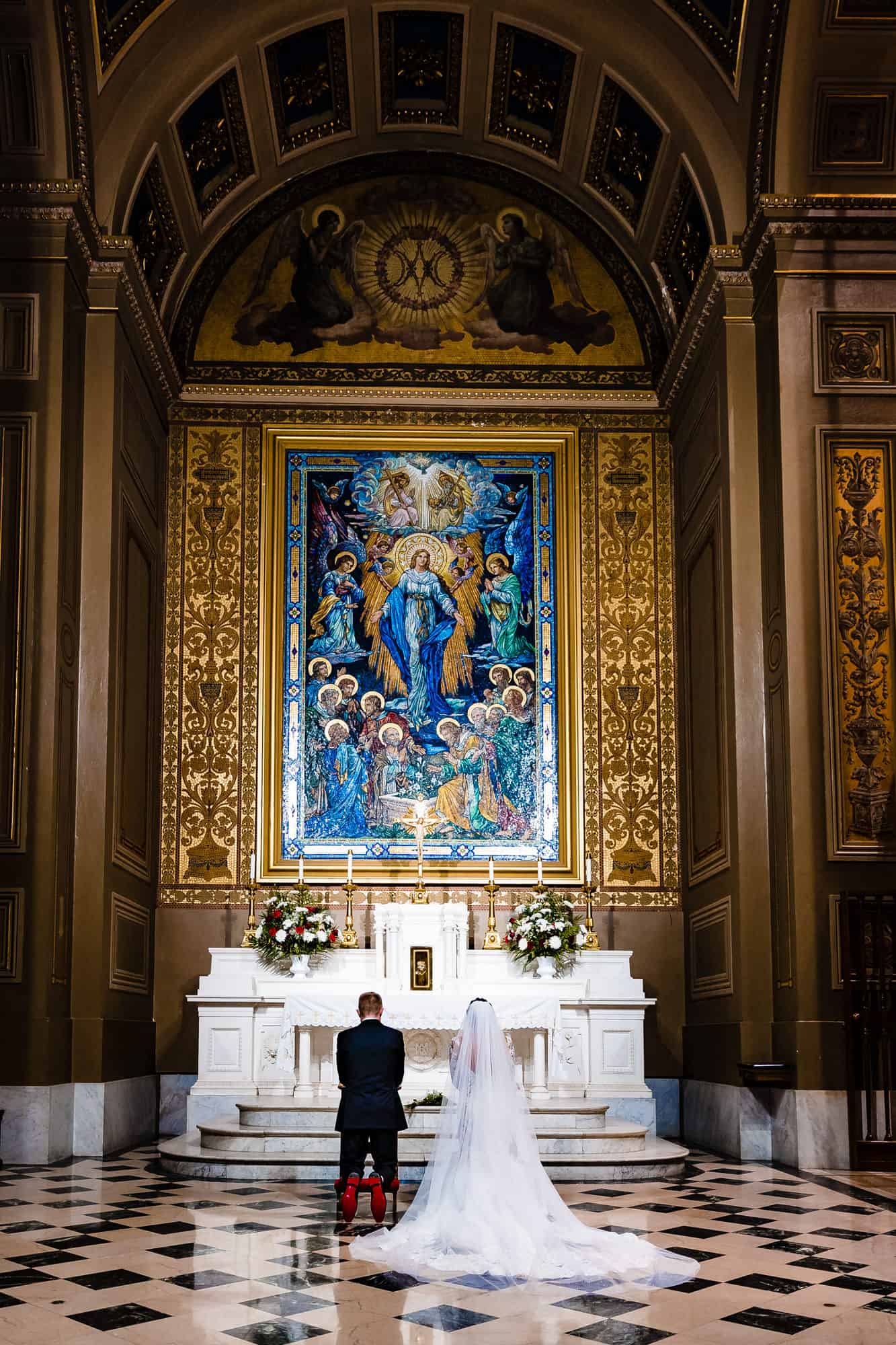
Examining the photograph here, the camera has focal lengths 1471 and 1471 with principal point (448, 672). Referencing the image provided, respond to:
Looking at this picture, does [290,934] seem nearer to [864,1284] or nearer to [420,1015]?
[420,1015]

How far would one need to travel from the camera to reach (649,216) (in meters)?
15.8

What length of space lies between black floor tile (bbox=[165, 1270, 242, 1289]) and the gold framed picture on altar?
22.2ft

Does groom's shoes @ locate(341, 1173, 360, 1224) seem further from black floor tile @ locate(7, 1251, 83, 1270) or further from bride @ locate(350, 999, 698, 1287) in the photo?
black floor tile @ locate(7, 1251, 83, 1270)

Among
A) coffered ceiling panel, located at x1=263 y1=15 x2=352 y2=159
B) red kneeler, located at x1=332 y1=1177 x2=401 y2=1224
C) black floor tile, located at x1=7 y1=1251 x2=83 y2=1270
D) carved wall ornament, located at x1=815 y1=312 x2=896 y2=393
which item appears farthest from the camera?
coffered ceiling panel, located at x1=263 y1=15 x2=352 y2=159

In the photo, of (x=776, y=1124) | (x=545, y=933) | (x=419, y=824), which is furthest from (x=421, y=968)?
(x=776, y=1124)

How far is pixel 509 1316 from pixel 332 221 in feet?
44.1

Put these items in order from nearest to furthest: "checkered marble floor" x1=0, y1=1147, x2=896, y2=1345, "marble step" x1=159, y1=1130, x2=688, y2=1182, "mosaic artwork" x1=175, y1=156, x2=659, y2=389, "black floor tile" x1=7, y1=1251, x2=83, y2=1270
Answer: "checkered marble floor" x1=0, y1=1147, x2=896, y2=1345, "black floor tile" x1=7, y1=1251, x2=83, y2=1270, "marble step" x1=159, y1=1130, x2=688, y2=1182, "mosaic artwork" x1=175, y1=156, x2=659, y2=389

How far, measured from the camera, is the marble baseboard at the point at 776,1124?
1129 cm

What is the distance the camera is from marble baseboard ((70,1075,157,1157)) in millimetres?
12312

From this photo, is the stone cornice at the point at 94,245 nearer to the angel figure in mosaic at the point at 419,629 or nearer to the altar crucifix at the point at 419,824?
the angel figure in mosaic at the point at 419,629

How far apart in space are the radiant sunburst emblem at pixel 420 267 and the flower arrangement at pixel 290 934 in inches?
275

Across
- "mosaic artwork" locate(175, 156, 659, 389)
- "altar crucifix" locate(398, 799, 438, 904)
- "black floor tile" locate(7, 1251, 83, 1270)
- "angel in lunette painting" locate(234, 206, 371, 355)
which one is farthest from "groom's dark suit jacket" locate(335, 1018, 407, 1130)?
"angel in lunette painting" locate(234, 206, 371, 355)

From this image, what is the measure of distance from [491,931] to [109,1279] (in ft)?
26.0

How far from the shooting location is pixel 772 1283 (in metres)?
6.82
